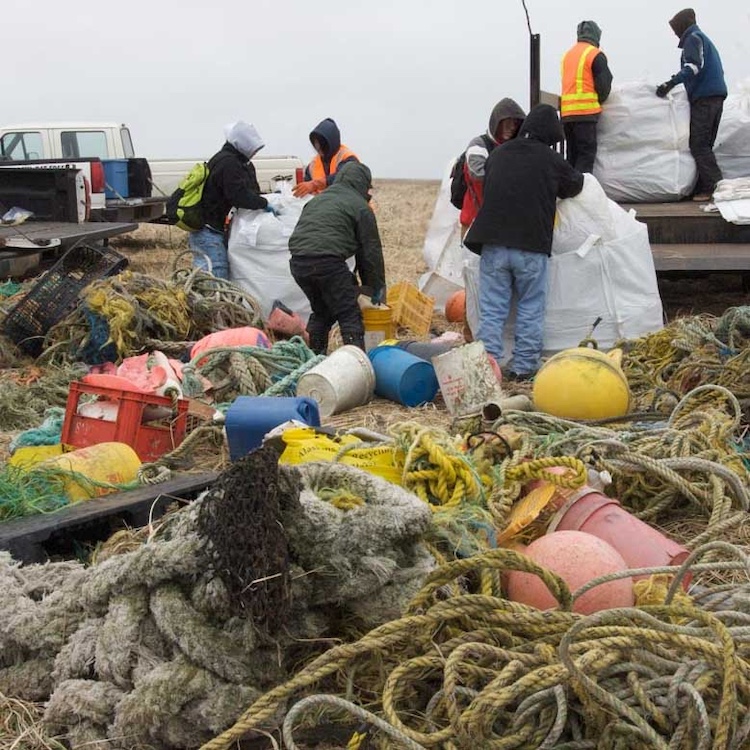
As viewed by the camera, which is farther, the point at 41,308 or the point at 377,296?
the point at 377,296

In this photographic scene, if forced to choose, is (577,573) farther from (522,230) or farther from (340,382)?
(522,230)

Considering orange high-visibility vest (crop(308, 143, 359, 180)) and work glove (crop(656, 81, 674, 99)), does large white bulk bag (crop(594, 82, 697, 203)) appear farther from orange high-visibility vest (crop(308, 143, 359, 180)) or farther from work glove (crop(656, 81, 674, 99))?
orange high-visibility vest (crop(308, 143, 359, 180))

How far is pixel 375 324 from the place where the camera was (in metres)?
7.08

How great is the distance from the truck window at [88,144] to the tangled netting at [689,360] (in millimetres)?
11862

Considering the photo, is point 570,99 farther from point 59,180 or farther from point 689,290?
point 59,180

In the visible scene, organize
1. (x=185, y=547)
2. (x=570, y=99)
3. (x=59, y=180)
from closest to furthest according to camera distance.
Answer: (x=185, y=547)
(x=570, y=99)
(x=59, y=180)

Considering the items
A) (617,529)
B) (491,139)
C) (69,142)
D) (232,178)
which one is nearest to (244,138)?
(232,178)

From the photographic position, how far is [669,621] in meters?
2.61

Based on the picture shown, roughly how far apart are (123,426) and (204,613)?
2.31 meters

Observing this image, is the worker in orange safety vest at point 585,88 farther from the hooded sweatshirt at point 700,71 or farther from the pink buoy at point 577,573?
the pink buoy at point 577,573

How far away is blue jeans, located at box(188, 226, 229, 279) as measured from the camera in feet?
27.2

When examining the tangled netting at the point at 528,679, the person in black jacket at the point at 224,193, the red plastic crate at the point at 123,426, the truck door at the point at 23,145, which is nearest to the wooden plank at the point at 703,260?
the person in black jacket at the point at 224,193

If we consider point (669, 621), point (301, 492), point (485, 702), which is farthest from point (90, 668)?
point (669, 621)

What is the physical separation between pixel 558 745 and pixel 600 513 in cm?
112
